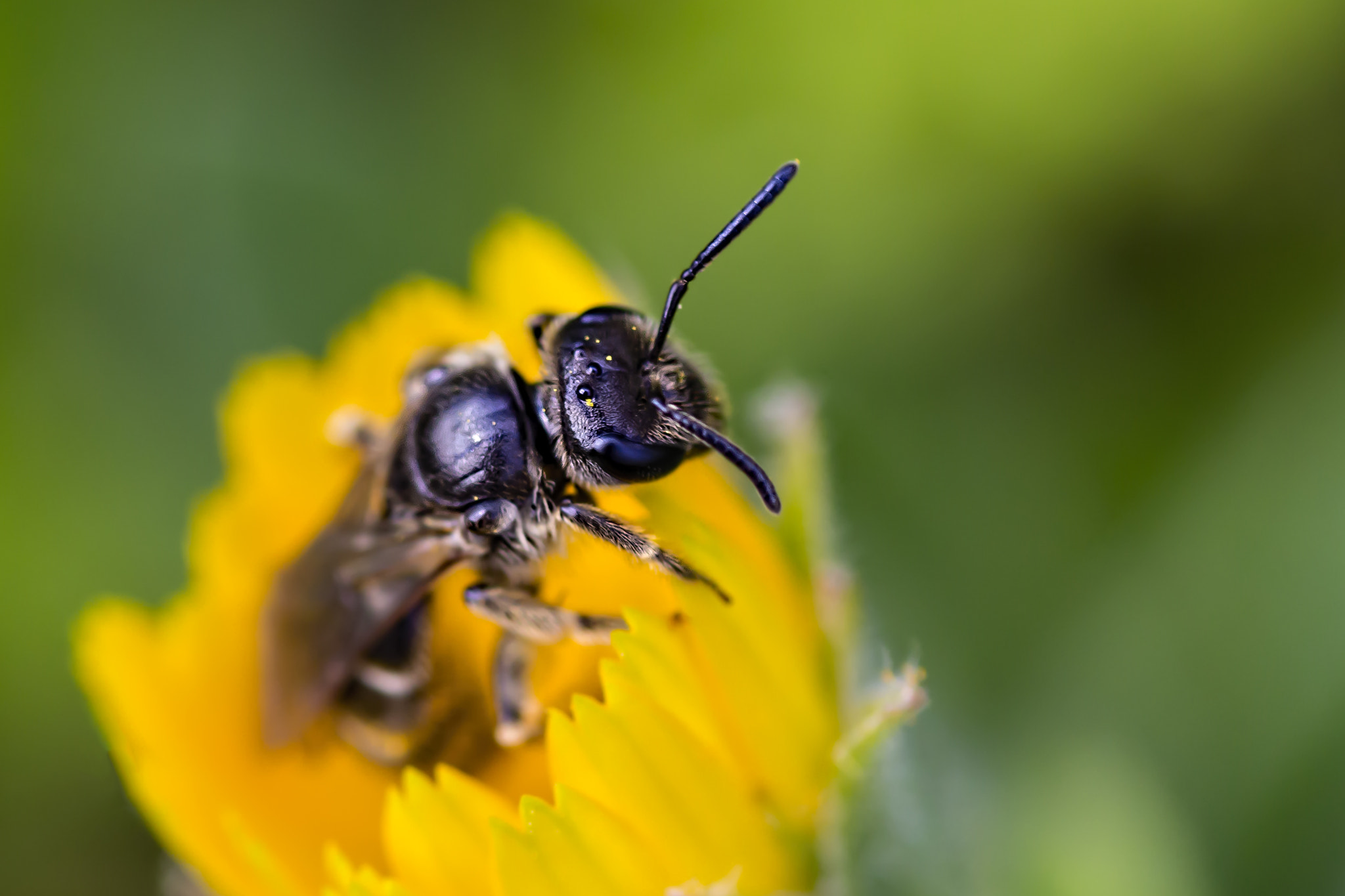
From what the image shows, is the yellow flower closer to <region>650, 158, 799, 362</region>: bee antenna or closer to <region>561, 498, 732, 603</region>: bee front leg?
<region>561, 498, 732, 603</region>: bee front leg

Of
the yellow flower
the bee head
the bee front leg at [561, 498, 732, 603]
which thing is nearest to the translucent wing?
the yellow flower

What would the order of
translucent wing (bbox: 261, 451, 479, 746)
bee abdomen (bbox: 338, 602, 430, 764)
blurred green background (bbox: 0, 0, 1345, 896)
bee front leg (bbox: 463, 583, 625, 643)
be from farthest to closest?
blurred green background (bbox: 0, 0, 1345, 896) < bee abdomen (bbox: 338, 602, 430, 764) < translucent wing (bbox: 261, 451, 479, 746) < bee front leg (bbox: 463, 583, 625, 643)

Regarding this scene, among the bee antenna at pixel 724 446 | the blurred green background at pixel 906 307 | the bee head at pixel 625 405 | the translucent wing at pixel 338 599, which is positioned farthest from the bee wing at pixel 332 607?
the blurred green background at pixel 906 307

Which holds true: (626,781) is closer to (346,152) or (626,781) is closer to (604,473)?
(604,473)

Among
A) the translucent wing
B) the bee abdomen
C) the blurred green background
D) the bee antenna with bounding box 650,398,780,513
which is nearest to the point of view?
the bee antenna with bounding box 650,398,780,513

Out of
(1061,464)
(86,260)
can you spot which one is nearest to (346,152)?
(86,260)

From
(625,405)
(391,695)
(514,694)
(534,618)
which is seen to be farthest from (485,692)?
(625,405)
